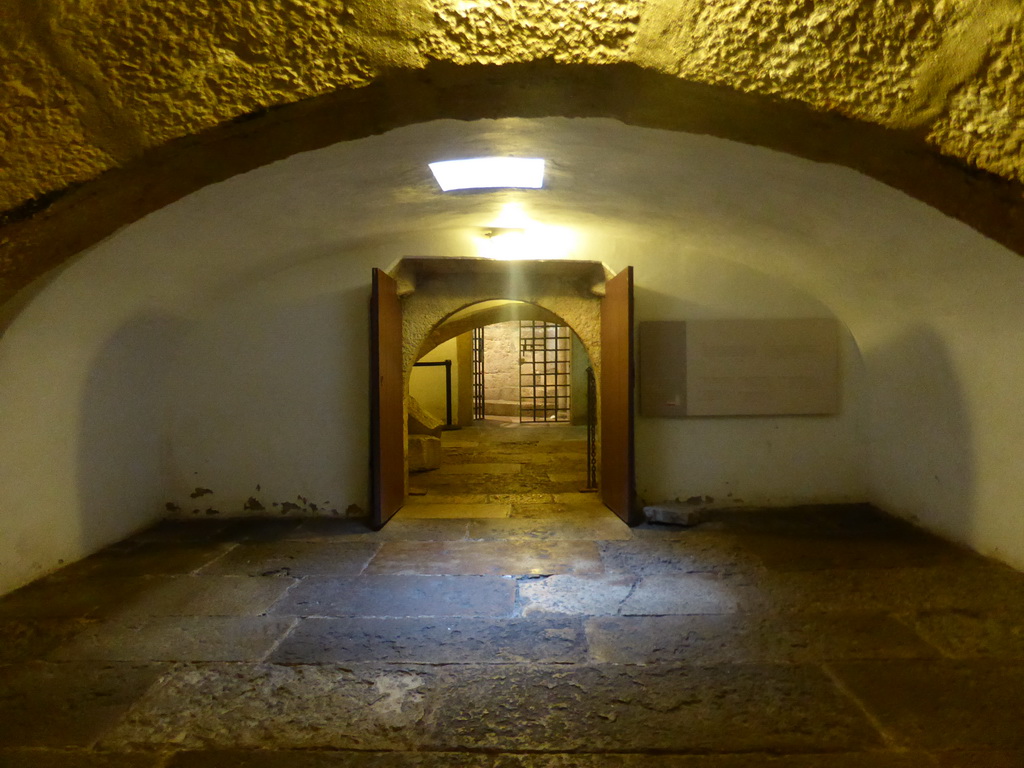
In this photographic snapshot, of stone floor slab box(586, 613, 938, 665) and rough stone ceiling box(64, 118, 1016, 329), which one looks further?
rough stone ceiling box(64, 118, 1016, 329)

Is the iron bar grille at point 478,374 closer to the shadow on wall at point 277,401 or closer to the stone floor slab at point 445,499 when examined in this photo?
the stone floor slab at point 445,499

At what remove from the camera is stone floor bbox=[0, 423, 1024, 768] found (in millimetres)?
1964

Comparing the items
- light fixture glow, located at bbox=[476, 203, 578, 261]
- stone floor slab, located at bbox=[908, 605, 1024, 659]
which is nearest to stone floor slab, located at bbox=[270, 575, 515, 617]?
stone floor slab, located at bbox=[908, 605, 1024, 659]

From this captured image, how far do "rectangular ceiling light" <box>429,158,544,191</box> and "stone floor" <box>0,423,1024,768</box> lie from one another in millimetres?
2256

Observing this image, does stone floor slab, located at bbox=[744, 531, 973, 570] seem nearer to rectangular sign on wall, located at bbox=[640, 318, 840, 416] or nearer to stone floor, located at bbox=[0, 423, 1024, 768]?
stone floor, located at bbox=[0, 423, 1024, 768]

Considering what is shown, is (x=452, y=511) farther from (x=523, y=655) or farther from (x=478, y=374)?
(x=478, y=374)

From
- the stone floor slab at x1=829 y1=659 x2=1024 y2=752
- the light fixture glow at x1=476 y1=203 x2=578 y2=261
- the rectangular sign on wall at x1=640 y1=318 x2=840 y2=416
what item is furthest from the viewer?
the rectangular sign on wall at x1=640 y1=318 x2=840 y2=416

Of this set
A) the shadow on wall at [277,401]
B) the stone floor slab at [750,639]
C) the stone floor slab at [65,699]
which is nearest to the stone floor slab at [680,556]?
the stone floor slab at [750,639]

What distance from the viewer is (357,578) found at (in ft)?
11.6

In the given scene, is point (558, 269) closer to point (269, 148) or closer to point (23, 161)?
point (269, 148)

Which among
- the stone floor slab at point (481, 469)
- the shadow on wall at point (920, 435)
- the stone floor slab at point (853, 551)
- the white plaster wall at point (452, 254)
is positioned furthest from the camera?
the stone floor slab at point (481, 469)

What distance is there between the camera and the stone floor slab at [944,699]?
1.96 metres

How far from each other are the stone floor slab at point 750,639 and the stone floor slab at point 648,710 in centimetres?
9

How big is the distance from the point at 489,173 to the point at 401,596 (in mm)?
2367
